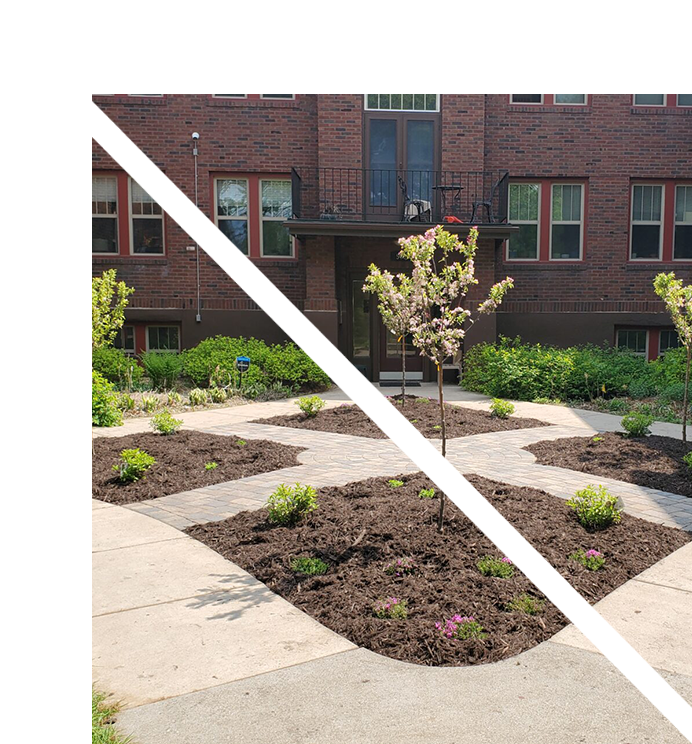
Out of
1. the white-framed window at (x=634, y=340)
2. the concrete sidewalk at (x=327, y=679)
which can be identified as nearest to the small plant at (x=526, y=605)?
the concrete sidewalk at (x=327, y=679)

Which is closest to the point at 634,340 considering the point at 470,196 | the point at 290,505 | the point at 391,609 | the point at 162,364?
the point at 470,196

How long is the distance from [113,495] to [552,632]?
3.40 m

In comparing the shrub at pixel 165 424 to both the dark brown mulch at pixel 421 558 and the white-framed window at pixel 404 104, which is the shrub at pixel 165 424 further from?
the white-framed window at pixel 404 104

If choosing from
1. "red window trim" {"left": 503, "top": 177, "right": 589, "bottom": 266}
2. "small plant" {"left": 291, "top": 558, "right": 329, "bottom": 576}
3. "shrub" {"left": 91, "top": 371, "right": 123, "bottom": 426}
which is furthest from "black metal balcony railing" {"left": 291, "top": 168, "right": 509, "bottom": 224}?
"small plant" {"left": 291, "top": 558, "right": 329, "bottom": 576}

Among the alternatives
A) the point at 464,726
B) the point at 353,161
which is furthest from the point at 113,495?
the point at 353,161

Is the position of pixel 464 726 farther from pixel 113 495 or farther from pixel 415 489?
pixel 113 495

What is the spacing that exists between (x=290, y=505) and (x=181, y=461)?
218 centimetres

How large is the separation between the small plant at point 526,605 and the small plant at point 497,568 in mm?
238

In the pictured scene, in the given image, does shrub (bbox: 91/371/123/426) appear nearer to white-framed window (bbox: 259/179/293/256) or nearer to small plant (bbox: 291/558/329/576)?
white-framed window (bbox: 259/179/293/256)

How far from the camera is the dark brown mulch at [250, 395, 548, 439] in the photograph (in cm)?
729

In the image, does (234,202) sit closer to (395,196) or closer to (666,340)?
(395,196)

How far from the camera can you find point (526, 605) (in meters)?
2.87

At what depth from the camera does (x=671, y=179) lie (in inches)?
384

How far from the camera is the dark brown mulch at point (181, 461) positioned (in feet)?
16.8
